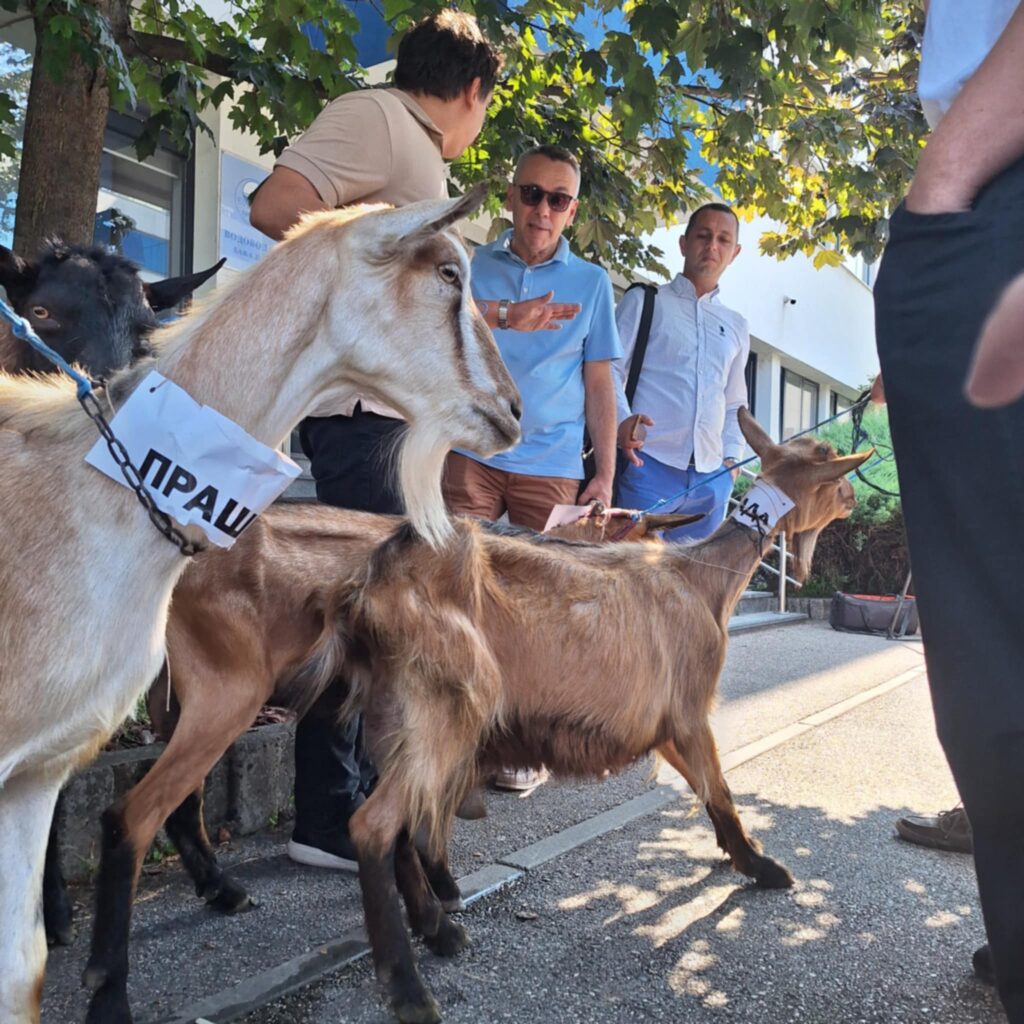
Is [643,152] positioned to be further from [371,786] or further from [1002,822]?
[1002,822]

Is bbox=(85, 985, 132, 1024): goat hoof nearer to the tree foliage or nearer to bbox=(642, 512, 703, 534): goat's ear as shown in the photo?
bbox=(642, 512, 703, 534): goat's ear

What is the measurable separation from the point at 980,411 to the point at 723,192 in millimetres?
7299

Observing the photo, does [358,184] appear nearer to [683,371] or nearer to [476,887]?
[476,887]

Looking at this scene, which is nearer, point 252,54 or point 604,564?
point 604,564

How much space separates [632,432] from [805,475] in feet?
2.72

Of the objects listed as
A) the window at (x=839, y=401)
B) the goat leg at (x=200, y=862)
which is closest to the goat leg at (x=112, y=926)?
the goat leg at (x=200, y=862)

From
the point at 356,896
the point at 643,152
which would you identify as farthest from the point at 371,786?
the point at 643,152

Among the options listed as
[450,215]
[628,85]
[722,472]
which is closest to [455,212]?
[450,215]

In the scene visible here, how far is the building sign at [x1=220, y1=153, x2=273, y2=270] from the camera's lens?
8.60 m

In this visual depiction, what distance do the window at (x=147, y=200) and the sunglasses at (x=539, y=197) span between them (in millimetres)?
4748

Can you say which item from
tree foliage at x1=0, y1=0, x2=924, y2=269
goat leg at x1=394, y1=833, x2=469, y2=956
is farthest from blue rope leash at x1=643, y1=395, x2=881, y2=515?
goat leg at x1=394, y1=833, x2=469, y2=956

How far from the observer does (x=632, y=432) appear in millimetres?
4801

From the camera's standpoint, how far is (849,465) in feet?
14.4

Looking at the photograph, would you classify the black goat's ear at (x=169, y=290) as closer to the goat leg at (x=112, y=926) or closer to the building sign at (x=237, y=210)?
the goat leg at (x=112, y=926)
